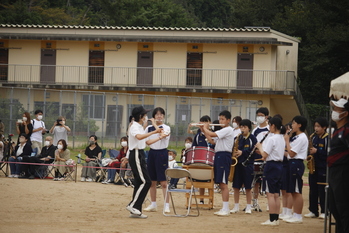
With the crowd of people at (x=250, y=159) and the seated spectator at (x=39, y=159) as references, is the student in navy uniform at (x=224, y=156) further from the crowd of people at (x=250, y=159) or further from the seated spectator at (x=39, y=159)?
the seated spectator at (x=39, y=159)

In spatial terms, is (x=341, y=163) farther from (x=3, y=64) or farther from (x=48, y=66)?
(x=3, y=64)

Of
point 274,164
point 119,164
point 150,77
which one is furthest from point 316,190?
point 150,77

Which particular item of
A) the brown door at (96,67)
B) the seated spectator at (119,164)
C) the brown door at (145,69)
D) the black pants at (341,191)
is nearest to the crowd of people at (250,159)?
the black pants at (341,191)

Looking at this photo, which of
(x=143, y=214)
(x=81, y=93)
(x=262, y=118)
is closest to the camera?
(x=143, y=214)

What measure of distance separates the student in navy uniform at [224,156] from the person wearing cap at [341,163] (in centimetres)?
403

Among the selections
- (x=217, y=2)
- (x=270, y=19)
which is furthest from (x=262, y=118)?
(x=217, y=2)

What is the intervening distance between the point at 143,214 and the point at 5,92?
15.2m

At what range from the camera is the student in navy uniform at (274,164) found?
11.0 metres

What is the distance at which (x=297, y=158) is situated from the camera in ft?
38.7

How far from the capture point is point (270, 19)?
55.1 meters

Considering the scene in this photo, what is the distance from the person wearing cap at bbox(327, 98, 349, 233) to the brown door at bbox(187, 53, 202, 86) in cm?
2915

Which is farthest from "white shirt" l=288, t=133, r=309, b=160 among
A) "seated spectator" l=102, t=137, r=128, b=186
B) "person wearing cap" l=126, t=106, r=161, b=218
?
"seated spectator" l=102, t=137, r=128, b=186

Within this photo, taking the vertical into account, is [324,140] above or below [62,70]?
below

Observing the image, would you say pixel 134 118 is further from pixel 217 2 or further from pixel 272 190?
pixel 217 2
